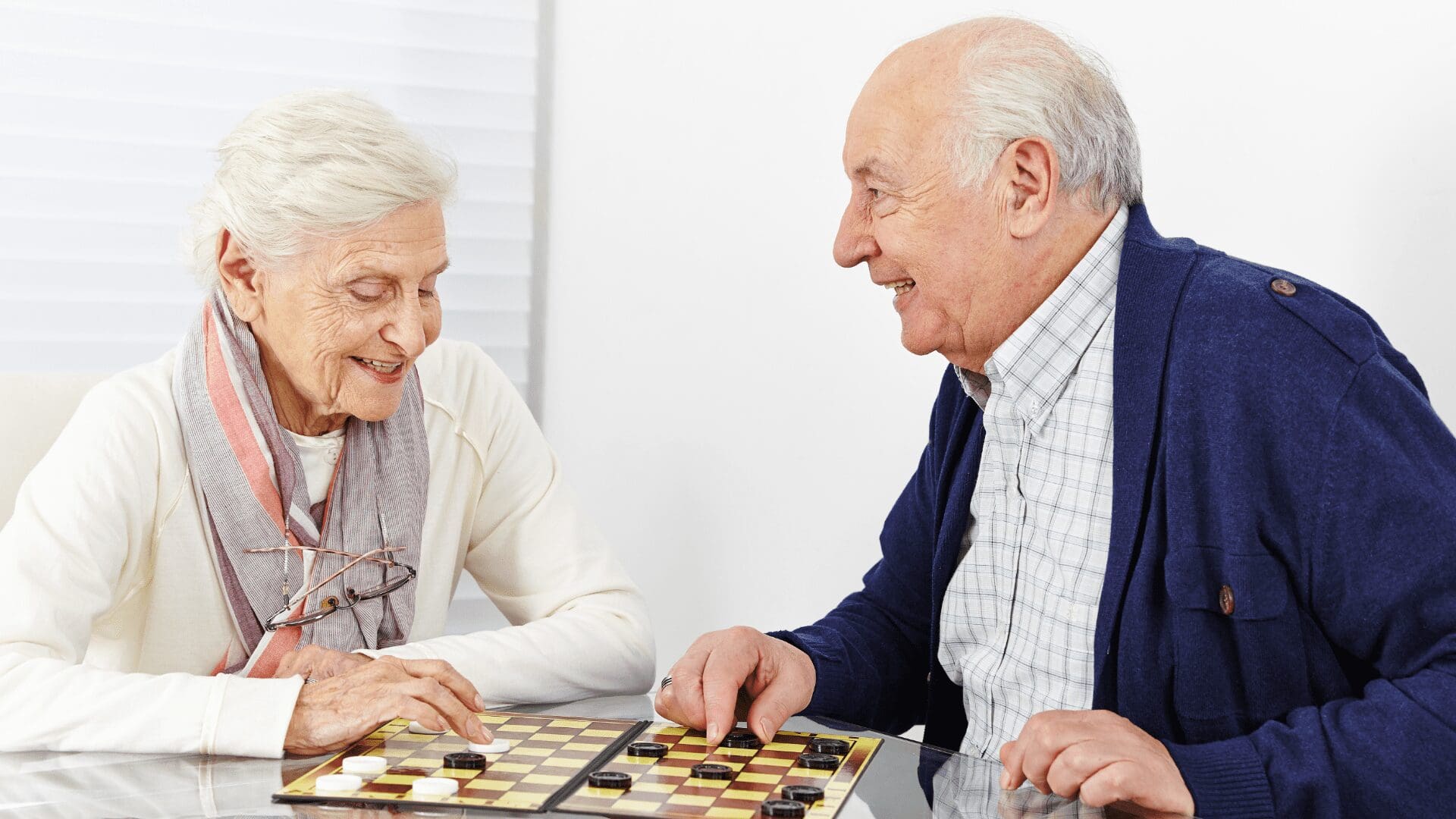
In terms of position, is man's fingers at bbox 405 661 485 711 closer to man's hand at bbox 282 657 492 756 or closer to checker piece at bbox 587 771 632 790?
man's hand at bbox 282 657 492 756

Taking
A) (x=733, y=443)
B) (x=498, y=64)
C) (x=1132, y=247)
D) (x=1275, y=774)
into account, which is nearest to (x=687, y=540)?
(x=733, y=443)

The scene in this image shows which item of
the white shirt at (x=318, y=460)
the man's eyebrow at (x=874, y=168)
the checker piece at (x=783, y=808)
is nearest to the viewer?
the checker piece at (x=783, y=808)

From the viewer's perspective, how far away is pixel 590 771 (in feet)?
3.82

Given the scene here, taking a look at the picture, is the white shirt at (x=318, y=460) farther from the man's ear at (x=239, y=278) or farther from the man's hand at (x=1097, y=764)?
the man's hand at (x=1097, y=764)

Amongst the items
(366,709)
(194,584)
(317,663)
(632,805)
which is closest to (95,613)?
(194,584)

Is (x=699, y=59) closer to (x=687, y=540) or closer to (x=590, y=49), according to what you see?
(x=590, y=49)

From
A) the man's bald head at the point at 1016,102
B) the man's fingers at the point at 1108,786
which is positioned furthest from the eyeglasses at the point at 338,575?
the man's fingers at the point at 1108,786

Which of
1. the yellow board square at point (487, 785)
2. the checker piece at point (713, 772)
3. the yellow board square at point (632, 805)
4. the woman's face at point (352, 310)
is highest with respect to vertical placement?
the woman's face at point (352, 310)

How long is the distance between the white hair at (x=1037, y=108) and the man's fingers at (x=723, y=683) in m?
0.56

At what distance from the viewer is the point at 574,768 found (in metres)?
1.17

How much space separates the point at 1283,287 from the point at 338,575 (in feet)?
3.77

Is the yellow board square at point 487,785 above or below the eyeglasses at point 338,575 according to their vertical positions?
above

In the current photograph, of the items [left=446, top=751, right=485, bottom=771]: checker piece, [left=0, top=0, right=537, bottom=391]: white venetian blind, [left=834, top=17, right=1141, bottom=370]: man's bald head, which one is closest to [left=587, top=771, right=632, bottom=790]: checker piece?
[left=446, top=751, right=485, bottom=771]: checker piece

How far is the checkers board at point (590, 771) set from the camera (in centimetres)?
107
